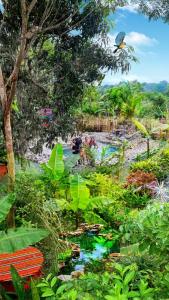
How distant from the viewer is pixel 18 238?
2848mm

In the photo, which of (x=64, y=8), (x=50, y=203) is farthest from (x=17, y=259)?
(x=64, y=8)

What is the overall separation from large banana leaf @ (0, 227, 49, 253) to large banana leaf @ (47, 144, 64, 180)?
226 centimetres

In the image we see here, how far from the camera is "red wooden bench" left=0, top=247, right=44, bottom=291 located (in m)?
3.12

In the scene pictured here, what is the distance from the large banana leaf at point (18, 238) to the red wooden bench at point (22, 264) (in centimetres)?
32

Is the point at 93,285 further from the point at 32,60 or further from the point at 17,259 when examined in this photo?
the point at 32,60

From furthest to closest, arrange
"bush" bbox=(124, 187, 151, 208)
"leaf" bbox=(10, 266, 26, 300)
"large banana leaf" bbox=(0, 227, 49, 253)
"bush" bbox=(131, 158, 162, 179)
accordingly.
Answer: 1. "bush" bbox=(131, 158, 162, 179)
2. "bush" bbox=(124, 187, 151, 208)
3. "large banana leaf" bbox=(0, 227, 49, 253)
4. "leaf" bbox=(10, 266, 26, 300)

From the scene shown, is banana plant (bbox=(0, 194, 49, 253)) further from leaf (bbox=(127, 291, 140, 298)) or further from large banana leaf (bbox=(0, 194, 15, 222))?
leaf (bbox=(127, 291, 140, 298))

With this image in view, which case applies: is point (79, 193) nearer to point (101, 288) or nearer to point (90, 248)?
point (90, 248)

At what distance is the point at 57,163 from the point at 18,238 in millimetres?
2367

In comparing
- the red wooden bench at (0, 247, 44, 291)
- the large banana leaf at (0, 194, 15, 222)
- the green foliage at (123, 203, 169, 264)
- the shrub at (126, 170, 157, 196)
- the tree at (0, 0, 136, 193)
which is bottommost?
the shrub at (126, 170, 157, 196)

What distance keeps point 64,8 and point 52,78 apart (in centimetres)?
110

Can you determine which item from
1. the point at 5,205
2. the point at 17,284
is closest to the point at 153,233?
the point at 17,284

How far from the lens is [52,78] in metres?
7.11

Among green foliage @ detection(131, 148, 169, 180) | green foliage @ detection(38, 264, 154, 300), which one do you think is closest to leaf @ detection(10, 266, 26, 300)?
green foliage @ detection(38, 264, 154, 300)
